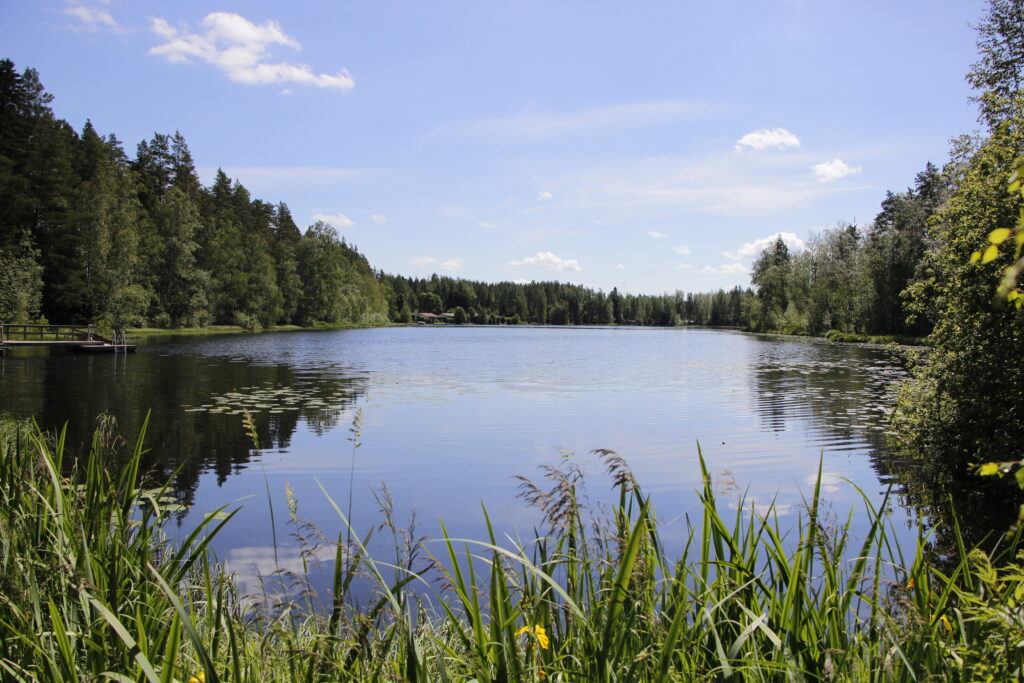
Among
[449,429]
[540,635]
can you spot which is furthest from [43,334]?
[540,635]

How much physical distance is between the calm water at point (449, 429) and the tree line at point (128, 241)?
1875cm

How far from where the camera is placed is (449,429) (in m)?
16.5

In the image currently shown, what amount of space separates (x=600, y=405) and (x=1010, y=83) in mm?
15957

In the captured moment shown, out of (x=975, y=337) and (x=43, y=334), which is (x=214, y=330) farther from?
(x=975, y=337)

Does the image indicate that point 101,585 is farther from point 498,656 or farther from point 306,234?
point 306,234

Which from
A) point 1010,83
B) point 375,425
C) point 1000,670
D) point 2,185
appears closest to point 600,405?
point 375,425

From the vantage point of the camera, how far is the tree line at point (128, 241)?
4766 cm

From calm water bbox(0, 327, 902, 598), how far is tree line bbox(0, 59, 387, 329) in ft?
61.5

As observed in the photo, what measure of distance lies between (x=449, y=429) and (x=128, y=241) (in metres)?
47.7

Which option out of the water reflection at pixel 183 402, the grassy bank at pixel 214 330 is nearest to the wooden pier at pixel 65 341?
the water reflection at pixel 183 402

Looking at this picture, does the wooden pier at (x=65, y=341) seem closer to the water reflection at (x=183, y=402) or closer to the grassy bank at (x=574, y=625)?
the water reflection at (x=183, y=402)

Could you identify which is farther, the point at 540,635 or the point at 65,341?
the point at 65,341

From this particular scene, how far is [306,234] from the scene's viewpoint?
103562mm

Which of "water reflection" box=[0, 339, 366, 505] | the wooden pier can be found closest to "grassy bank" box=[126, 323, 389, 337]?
the wooden pier
